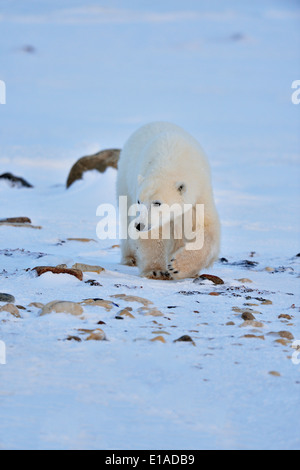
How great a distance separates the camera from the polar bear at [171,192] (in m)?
5.22

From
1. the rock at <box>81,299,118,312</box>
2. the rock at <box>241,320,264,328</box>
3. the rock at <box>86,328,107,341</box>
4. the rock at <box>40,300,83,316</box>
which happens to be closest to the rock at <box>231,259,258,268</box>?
the rock at <box>81,299,118,312</box>

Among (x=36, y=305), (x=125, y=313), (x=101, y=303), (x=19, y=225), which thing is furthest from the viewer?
(x=19, y=225)

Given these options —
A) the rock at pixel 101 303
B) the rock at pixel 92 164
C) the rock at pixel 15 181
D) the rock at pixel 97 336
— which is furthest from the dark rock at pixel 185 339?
the rock at pixel 15 181

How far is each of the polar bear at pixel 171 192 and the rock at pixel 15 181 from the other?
8995mm

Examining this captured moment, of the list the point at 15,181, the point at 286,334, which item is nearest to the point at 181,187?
the point at 286,334

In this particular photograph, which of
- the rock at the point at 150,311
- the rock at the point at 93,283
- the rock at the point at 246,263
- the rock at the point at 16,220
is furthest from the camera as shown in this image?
the rock at the point at 16,220

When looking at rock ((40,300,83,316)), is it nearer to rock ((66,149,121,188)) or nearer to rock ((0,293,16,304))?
rock ((0,293,16,304))

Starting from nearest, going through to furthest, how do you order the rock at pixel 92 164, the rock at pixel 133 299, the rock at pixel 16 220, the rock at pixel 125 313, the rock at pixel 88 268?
the rock at pixel 125 313 < the rock at pixel 133 299 < the rock at pixel 88 268 < the rock at pixel 16 220 < the rock at pixel 92 164

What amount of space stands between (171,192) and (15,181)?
10339 millimetres

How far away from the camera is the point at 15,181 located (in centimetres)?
1505

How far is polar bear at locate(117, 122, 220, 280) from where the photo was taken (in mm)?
5219

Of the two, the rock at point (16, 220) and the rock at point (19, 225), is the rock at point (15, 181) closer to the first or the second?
the rock at point (16, 220)

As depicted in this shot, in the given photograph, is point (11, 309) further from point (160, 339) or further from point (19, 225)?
point (19, 225)

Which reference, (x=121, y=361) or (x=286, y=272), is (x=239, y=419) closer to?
(x=121, y=361)
